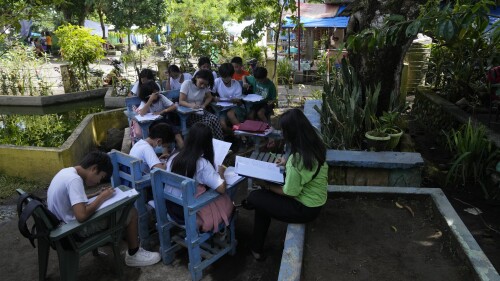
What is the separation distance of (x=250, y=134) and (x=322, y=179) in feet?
6.25

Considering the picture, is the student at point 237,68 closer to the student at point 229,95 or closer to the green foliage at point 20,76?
the student at point 229,95

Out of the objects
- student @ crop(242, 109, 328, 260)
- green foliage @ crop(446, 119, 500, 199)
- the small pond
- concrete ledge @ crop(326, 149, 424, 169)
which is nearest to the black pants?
student @ crop(242, 109, 328, 260)

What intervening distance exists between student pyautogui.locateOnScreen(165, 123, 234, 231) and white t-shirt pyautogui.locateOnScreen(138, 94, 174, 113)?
234cm

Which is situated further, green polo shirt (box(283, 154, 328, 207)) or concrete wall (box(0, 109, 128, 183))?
concrete wall (box(0, 109, 128, 183))

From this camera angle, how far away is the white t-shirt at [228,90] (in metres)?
5.95

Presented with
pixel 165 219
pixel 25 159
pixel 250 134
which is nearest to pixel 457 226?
pixel 165 219

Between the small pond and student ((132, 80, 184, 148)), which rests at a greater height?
student ((132, 80, 184, 148))

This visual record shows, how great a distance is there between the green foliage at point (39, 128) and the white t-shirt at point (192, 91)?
258 cm

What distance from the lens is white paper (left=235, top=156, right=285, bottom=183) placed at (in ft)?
9.93

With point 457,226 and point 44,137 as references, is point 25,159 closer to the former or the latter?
A: point 44,137

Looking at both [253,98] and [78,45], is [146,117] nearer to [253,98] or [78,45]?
[253,98]

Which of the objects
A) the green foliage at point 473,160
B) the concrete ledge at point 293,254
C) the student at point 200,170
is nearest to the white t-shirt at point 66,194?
the student at point 200,170

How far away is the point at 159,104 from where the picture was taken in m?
5.33

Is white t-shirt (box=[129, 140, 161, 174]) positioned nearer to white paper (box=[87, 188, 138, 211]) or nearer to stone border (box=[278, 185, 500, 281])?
white paper (box=[87, 188, 138, 211])
